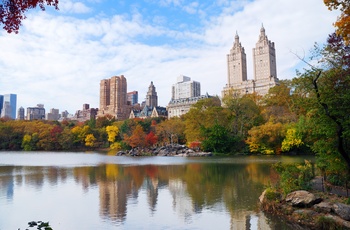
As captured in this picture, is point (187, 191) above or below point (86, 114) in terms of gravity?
below

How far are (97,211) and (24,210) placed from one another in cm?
265

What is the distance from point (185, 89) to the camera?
6398 inches

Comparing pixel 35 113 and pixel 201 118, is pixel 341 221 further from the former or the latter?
pixel 35 113

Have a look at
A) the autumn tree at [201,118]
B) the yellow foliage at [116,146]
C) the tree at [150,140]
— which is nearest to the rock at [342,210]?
the autumn tree at [201,118]

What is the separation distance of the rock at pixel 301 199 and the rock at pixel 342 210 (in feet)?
2.83

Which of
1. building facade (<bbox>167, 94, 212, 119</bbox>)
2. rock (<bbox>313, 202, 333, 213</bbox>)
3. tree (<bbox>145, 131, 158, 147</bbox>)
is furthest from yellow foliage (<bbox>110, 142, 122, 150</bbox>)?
rock (<bbox>313, 202, 333, 213</bbox>)

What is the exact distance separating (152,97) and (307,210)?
414 ft

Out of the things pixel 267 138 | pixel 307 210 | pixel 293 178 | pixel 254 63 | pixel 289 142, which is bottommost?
pixel 307 210

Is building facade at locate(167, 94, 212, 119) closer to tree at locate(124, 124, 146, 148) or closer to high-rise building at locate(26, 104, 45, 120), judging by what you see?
tree at locate(124, 124, 146, 148)

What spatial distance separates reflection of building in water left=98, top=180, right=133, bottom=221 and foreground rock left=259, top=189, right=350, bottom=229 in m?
Answer: 5.03

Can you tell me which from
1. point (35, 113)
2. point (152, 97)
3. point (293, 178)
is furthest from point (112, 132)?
point (35, 113)

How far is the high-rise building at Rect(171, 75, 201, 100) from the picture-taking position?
157 meters

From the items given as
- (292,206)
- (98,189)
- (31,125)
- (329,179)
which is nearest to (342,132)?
(292,206)

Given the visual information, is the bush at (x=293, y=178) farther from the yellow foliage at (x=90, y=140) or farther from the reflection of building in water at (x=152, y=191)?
the yellow foliage at (x=90, y=140)
